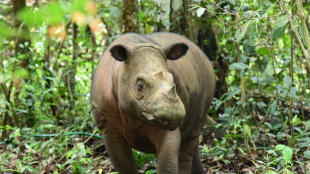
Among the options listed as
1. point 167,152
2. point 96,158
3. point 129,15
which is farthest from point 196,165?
point 129,15

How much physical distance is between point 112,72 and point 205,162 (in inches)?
94.1

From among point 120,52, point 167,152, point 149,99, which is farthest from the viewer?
point 167,152

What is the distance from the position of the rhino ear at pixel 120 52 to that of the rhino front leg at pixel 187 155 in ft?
5.42

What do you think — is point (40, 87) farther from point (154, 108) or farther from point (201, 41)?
point (154, 108)

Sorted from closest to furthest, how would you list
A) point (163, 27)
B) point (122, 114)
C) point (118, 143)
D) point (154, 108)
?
point (154, 108) → point (122, 114) → point (118, 143) → point (163, 27)

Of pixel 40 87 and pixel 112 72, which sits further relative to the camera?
pixel 40 87

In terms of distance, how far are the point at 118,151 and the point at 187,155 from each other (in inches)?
37.6

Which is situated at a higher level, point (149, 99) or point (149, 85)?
point (149, 85)

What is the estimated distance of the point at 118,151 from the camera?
15.2 feet

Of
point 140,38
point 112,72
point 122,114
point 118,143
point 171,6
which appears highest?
point 171,6

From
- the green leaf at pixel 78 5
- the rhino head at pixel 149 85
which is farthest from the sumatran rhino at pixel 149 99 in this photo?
the green leaf at pixel 78 5

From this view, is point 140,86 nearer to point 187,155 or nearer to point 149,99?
point 149,99

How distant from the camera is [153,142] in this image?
4402 mm

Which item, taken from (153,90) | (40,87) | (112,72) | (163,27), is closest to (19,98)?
(40,87)
